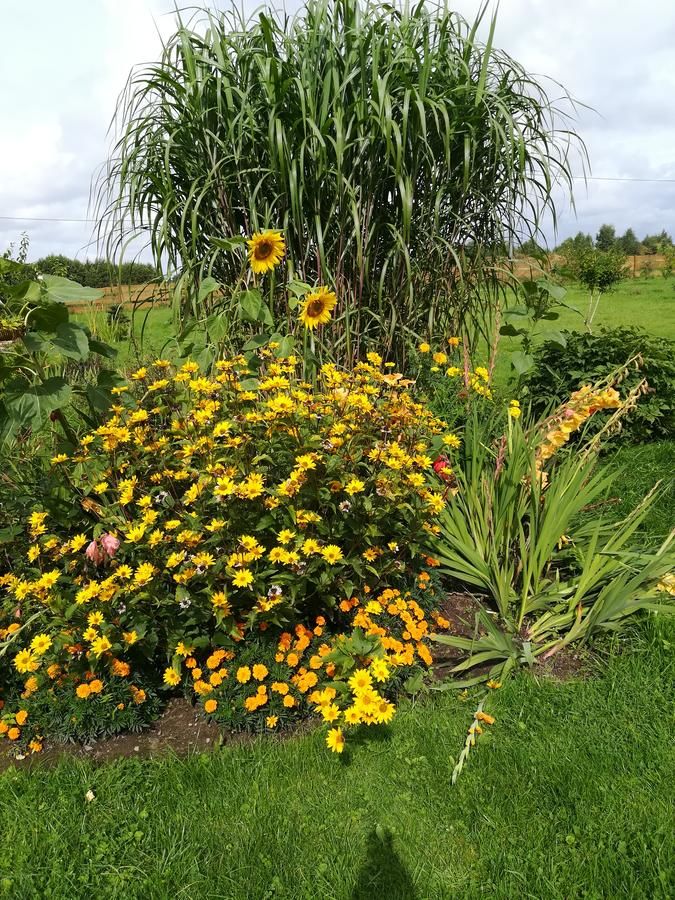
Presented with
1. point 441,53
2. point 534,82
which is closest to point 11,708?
point 441,53

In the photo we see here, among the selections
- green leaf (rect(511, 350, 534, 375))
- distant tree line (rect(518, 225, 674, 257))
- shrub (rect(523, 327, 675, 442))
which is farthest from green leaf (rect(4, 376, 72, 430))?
distant tree line (rect(518, 225, 674, 257))

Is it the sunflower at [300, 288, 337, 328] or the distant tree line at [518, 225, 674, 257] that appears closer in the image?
the sunflower at [300, 288, 337, 328]

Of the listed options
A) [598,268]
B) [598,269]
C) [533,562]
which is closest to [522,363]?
[533,562]

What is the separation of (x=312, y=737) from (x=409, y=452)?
952mm

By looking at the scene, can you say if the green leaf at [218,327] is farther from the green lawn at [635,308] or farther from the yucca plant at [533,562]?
the green lawn at [635,308]

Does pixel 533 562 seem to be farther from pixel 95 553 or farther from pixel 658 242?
pixel 658 242

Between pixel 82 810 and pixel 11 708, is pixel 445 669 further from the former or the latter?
pixel 11 708

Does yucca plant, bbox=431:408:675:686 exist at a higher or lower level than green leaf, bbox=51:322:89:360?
lower

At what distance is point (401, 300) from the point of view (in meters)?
3.03

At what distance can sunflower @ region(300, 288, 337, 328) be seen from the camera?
6.54ft

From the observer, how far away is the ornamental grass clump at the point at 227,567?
1.70 m

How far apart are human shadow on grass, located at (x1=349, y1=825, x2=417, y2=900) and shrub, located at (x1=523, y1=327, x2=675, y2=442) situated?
278 centimetres

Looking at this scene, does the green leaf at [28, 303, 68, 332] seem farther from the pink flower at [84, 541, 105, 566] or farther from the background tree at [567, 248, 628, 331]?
the background tree at [567, 248, 628, 331]

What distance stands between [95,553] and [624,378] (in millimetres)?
3260
